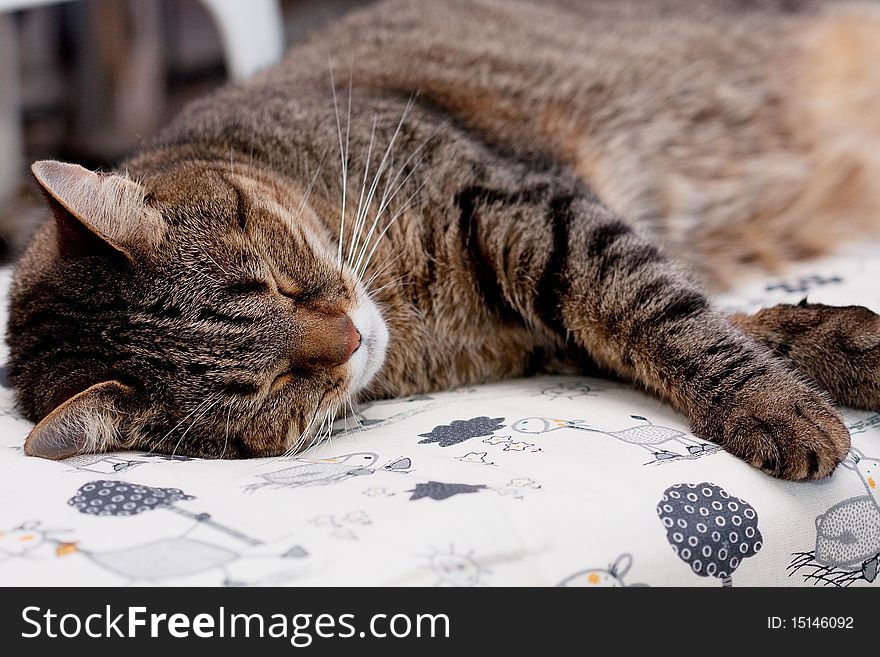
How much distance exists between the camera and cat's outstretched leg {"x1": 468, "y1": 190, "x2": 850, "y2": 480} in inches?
48.1

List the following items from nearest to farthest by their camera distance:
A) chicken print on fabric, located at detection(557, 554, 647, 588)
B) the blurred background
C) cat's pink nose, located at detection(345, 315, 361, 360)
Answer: chicken print on fabric, located at detection(557, 554, 647, 588)
cat's pink nose, located at detection(345, 315, 361, 360)
the blurred background

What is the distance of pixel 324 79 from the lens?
199 cm

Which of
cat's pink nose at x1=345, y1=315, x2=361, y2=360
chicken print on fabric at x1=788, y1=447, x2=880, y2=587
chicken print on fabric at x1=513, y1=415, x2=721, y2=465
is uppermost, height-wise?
cat's pink nose at x1=345, y1=315, x2=361, y2=360

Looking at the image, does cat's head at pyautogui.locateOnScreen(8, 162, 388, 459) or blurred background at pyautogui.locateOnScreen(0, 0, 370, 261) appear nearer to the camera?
cat's head at pyautogui.locateOnScreen(8, 162, 388, 459)

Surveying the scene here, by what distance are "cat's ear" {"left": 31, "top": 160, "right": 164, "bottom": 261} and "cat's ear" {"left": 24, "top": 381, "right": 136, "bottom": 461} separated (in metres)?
0.19

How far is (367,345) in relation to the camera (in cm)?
144

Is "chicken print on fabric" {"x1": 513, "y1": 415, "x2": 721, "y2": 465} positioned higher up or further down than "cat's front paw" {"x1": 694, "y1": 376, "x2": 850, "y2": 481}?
further down

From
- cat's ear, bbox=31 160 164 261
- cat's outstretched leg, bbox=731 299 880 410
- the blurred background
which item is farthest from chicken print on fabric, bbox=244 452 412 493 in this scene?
the blurred background

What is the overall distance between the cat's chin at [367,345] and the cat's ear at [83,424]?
1.07ft

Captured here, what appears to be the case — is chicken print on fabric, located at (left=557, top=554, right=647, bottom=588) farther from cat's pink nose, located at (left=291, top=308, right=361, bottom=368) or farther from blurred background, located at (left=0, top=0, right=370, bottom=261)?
blurred background, located at (left=0, top=0, right=370, bottom=261)

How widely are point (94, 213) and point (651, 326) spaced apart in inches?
32.8

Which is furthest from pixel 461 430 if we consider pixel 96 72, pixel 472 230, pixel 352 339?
pixel 96 72

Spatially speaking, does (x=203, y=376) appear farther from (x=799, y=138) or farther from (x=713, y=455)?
(x=799, y=138)

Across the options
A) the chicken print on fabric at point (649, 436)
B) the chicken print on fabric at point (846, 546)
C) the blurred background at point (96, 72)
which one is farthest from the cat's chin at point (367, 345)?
the blurred background at point (96, 72)
